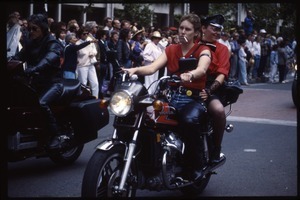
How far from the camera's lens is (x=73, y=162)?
7.66 meters

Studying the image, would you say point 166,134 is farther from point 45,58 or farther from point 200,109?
point 45,58

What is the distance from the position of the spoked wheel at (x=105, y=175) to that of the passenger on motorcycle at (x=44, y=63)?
2171 mm

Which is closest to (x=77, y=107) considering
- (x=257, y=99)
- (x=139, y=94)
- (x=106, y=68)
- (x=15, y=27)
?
(x=139, y=94)

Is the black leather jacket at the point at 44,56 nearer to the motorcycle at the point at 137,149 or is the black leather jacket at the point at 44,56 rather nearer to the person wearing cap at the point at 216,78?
the person wearing cap at the point at 216,78

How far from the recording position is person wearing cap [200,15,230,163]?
579 centimetres

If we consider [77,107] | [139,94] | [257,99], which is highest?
[139,94]

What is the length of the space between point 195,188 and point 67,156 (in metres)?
2.09

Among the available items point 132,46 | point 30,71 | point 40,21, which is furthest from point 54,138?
point 132,46

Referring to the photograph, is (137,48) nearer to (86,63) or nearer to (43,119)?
(86,63)

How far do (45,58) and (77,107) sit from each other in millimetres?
681

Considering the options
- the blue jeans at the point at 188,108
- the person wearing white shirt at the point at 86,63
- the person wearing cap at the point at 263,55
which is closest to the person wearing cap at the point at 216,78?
the blue jeans at the point at 188,108

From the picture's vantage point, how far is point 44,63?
692 centimetres

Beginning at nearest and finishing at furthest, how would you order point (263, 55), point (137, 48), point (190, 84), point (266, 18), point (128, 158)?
1. point (128, 158)
2. point (190, 84)
3. point (137, 48)
4. point (263, 55)
5. point (266, 18)

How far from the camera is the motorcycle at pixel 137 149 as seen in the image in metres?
4.64
